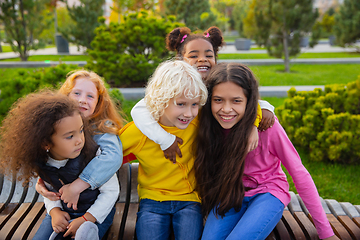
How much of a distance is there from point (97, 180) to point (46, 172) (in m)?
0.32

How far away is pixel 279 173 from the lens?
6.82 feet

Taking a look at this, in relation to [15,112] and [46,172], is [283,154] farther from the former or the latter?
[15,112]

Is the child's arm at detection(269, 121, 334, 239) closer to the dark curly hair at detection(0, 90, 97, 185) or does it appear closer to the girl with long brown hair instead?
the girl with long brown hair

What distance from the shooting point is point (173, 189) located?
2.06 meters

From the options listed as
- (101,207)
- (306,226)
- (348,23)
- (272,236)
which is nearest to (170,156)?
(101,207)

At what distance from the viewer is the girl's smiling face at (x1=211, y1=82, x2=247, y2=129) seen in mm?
1884

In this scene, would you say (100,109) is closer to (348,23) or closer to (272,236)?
(272,236)

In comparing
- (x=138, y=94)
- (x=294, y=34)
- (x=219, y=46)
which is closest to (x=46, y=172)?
(x=219, y=46)

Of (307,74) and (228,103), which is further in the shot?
(307,74)

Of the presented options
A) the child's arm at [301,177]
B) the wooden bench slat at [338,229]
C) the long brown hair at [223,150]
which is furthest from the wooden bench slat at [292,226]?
the long brown hair at [223,150]

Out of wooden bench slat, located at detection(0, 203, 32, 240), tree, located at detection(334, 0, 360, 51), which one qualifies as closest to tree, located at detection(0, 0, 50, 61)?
wooden bench slat, located at detection(0, 203, 32, 240)

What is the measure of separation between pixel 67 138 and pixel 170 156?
0.66m

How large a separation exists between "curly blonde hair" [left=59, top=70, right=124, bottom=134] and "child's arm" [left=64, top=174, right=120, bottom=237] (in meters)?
0.37

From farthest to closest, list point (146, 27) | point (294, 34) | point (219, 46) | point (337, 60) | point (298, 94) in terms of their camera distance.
Result: point (337, 60) → point (294, 34) → point (146, 27) → point (298, 94) → point (219, 46)
